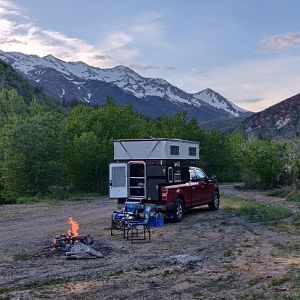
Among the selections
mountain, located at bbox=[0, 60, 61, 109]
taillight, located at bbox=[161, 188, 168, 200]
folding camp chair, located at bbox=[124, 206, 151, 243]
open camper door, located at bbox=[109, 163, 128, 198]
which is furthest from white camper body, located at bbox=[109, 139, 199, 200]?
mountain, located at bbox=[0, 60, 61, 109]

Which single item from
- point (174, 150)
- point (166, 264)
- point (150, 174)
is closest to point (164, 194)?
point (150, 174)

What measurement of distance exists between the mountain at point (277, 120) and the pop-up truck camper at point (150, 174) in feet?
388

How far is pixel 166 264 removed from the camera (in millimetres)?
10680

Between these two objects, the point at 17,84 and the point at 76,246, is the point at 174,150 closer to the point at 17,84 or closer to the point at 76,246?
the point at 76,246

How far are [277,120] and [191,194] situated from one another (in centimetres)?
13769

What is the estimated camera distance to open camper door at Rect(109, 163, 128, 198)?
17469 mm

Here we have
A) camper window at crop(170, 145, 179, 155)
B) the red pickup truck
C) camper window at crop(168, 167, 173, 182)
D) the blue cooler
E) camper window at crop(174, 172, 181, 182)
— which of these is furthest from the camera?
camper window at crop(174, 172, 181, 182)

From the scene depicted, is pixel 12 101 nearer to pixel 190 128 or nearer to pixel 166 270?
pixel 190 128

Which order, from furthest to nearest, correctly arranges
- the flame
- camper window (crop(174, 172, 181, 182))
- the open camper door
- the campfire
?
camper window (crop(174, 172, 181, 182)) → the open camper door → the flame → the campfire

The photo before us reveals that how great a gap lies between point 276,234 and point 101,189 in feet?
74.2

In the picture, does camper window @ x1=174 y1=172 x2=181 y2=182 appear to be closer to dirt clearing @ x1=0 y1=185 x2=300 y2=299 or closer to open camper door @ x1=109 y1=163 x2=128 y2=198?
dirt clearing @ x1=0 y1=185 x2=300 y2=299

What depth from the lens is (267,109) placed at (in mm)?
162500

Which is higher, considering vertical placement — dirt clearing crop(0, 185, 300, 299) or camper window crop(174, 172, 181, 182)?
camper window crop(174, 172, 181, 182)

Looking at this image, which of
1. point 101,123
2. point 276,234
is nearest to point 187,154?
point 276,234
